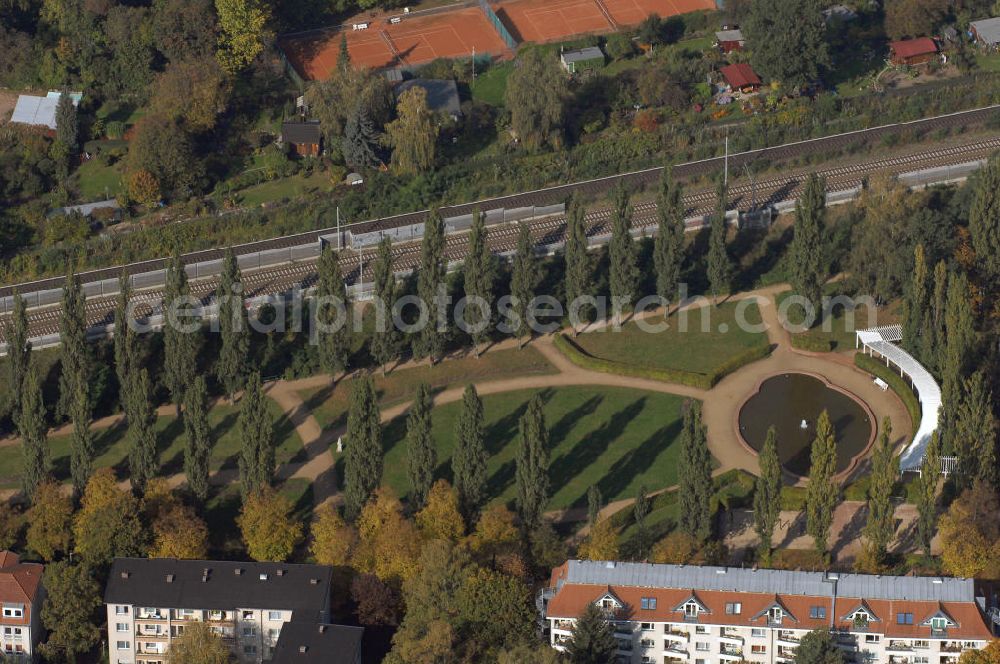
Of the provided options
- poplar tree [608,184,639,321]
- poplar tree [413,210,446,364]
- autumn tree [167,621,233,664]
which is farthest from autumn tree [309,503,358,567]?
poplar tree [608,184,639,321]

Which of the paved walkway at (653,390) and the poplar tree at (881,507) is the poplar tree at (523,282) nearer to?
the paved walkway at (653,390)

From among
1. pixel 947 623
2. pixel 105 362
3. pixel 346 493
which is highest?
pixel 105 362

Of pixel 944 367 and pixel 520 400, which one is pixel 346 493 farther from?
pixel 944 367

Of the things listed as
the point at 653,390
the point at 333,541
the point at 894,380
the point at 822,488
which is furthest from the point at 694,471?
the point at 894,380

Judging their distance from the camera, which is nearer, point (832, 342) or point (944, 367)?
point (944, 367)

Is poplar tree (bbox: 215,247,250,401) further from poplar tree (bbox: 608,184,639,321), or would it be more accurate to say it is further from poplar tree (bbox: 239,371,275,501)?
poplar tree (bbox: 608,184,639,321)

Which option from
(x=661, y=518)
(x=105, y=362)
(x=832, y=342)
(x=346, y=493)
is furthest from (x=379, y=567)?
(x=832, y=342)

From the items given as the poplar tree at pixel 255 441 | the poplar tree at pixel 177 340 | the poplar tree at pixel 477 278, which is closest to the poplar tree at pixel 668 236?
the poplar tree at pixel 477 278
